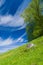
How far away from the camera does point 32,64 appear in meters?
13.5

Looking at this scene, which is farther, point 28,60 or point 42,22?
point 42,22

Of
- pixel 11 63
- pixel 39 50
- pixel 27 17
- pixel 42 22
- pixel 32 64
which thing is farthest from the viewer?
pixel 27 17

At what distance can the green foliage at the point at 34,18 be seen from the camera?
33500mm

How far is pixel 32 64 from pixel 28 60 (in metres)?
0.78

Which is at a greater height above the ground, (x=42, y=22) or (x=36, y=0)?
(x=36, y=0)

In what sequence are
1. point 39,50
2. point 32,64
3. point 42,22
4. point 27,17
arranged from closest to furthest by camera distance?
point 32,64
point 39,50
point 42,22
point 27,17

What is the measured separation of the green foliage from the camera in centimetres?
3350

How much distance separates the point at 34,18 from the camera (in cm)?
3400

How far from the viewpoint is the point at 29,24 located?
3600 cm

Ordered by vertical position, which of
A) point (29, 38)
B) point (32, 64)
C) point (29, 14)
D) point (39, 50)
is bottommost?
point (32, 64)

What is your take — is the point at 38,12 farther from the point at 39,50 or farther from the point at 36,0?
the point at 39,50

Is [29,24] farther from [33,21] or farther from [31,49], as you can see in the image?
[31,49]

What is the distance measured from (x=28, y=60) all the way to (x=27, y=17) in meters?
22.0

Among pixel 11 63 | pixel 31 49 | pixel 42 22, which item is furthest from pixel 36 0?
pixel 11 63
